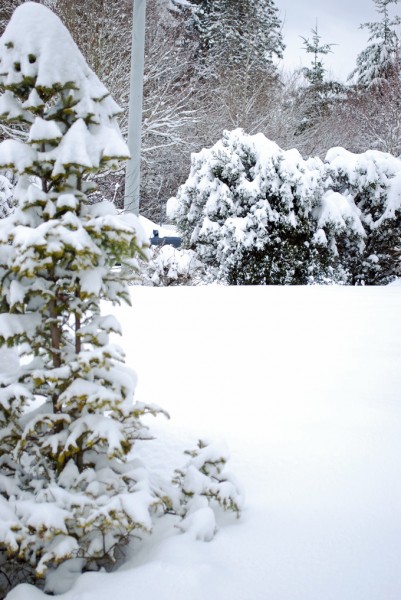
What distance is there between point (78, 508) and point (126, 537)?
0.31 m

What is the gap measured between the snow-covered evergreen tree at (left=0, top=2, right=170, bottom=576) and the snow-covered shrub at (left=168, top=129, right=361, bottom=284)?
250 inches

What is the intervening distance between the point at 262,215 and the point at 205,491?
650 cm

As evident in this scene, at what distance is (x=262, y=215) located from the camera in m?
8.19

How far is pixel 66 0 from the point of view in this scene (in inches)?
543

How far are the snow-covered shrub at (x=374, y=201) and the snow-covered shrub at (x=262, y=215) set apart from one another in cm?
59

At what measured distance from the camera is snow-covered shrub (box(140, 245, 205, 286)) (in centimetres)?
845

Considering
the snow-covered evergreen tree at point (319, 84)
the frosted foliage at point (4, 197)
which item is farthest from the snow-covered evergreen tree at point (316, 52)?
the frosted foliage at point (4, 197)

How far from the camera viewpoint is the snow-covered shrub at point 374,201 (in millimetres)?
9297

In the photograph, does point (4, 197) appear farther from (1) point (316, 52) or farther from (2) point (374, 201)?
(1) point (316, 52)

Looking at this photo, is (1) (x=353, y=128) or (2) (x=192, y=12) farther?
(2) (x=192, y=12)

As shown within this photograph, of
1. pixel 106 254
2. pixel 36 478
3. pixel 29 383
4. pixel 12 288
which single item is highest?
pixel 106 254

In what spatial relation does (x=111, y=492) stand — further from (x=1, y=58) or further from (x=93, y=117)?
(x=1, y=58)

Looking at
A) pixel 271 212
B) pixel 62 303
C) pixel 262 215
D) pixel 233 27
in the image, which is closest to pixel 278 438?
pixel 62 303

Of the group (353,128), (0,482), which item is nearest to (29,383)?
(0,482)
